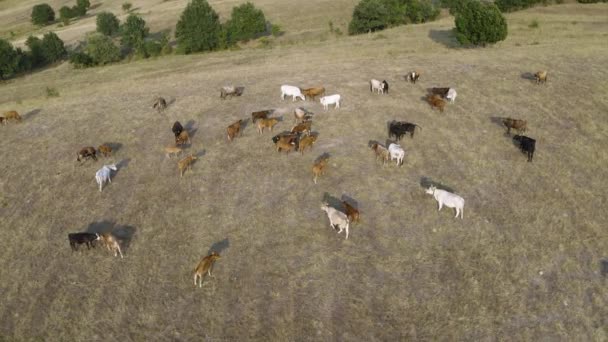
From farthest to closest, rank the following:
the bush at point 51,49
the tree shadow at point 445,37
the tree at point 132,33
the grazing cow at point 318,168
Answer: the tree at point 132,33 → the bush at point 51,49 → the tree shadow at point 445,37 → the grazing cow at point 318,168

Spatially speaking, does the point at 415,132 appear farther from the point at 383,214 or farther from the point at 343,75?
the point at 343,75

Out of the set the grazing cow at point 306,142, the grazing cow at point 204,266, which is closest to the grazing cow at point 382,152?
the grazing cow at point 306,142

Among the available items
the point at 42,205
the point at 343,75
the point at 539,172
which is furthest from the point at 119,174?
the point at 539,172

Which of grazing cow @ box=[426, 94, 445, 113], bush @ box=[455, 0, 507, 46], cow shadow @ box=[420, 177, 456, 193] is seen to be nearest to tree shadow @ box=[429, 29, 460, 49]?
bush @ box=[455, 0, 507, 46]

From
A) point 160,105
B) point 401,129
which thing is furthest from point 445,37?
point 160,105

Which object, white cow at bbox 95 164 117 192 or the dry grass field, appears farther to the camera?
white cow at bbox 95 164 117 192

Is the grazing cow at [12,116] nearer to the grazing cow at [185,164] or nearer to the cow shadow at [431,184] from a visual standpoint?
the grazing cow at [185,164]

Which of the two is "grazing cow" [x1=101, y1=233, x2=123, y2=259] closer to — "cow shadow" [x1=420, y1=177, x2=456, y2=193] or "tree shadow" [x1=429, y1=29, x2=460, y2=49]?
"cow shadow" [x1=420, y1=177, x2=456, y2=193]
